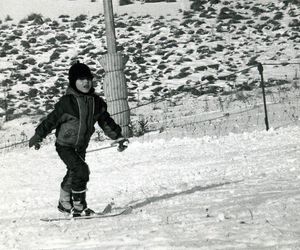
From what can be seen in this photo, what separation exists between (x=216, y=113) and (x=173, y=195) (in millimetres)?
7803

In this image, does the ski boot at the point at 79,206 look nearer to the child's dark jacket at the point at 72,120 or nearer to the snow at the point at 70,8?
the child's dark jacket at the point at 72,120

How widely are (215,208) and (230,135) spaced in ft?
19.1

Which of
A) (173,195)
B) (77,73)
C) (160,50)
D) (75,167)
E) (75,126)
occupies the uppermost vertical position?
(77,73)

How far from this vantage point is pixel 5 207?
288 inches

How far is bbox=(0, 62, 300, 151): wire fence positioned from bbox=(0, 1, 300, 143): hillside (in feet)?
2.97

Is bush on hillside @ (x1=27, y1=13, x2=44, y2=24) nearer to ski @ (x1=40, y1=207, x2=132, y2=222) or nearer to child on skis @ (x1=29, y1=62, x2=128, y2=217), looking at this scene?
child on skis @ (x1=29, y1=62, x2=128, y2=217)

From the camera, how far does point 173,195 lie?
22.2 feet

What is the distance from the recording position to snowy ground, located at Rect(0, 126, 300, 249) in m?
4.52

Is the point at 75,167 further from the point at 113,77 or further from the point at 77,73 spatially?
the point at 113,77

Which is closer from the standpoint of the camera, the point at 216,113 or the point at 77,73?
the point at 77,73

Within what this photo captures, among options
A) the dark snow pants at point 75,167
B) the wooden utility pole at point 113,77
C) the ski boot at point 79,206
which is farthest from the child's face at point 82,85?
the wooden utility pole at point 113,77

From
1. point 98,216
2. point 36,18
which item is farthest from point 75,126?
point 36,18

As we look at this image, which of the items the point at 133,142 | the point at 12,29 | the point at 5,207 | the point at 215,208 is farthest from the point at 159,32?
the point at 215,208

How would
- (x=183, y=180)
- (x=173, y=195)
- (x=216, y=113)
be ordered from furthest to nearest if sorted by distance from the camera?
1. (x=216, y=113)
2. (x=183, y=180)
3. (x=173, y=195)
